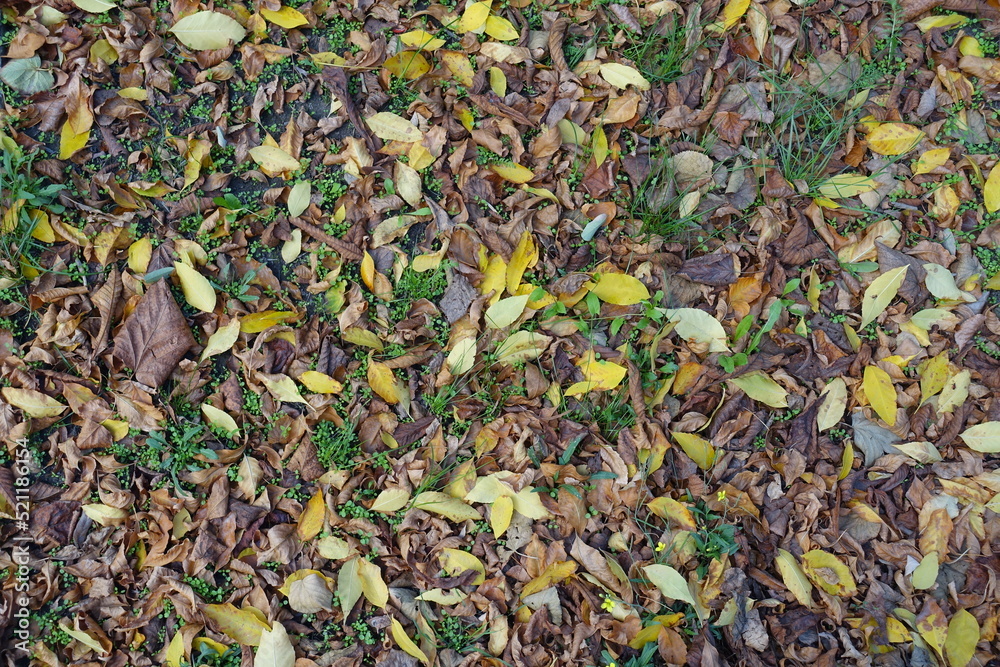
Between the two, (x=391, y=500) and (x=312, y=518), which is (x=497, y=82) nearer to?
(x=391, y=500)

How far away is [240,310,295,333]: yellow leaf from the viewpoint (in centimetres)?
203

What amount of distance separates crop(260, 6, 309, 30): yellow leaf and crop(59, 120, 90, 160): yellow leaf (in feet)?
2.32

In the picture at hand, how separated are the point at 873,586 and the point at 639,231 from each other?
1.36 m

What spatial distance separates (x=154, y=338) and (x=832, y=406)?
2.20 meters

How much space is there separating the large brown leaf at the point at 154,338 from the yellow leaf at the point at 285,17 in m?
0.99

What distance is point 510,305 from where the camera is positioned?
2055mm

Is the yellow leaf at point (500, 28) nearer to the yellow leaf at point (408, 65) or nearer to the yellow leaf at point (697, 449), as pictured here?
the yellow leaf at point (408, 65)

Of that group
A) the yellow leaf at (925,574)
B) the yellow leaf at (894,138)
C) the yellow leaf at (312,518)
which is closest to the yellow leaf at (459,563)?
the yellow leaf at (312,518)

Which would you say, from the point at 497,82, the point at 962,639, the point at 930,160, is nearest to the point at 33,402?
the point at 497,82

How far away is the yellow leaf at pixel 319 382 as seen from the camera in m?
2.02

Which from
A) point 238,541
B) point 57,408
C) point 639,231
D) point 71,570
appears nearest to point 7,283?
point 57,408

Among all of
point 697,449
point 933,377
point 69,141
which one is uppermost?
point 69,141

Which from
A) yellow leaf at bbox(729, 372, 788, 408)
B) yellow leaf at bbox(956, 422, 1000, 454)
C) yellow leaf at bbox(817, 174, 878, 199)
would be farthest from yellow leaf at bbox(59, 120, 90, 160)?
yellow leaf at bbox(956, 422, 1000, 454)

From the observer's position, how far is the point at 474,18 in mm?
2256
